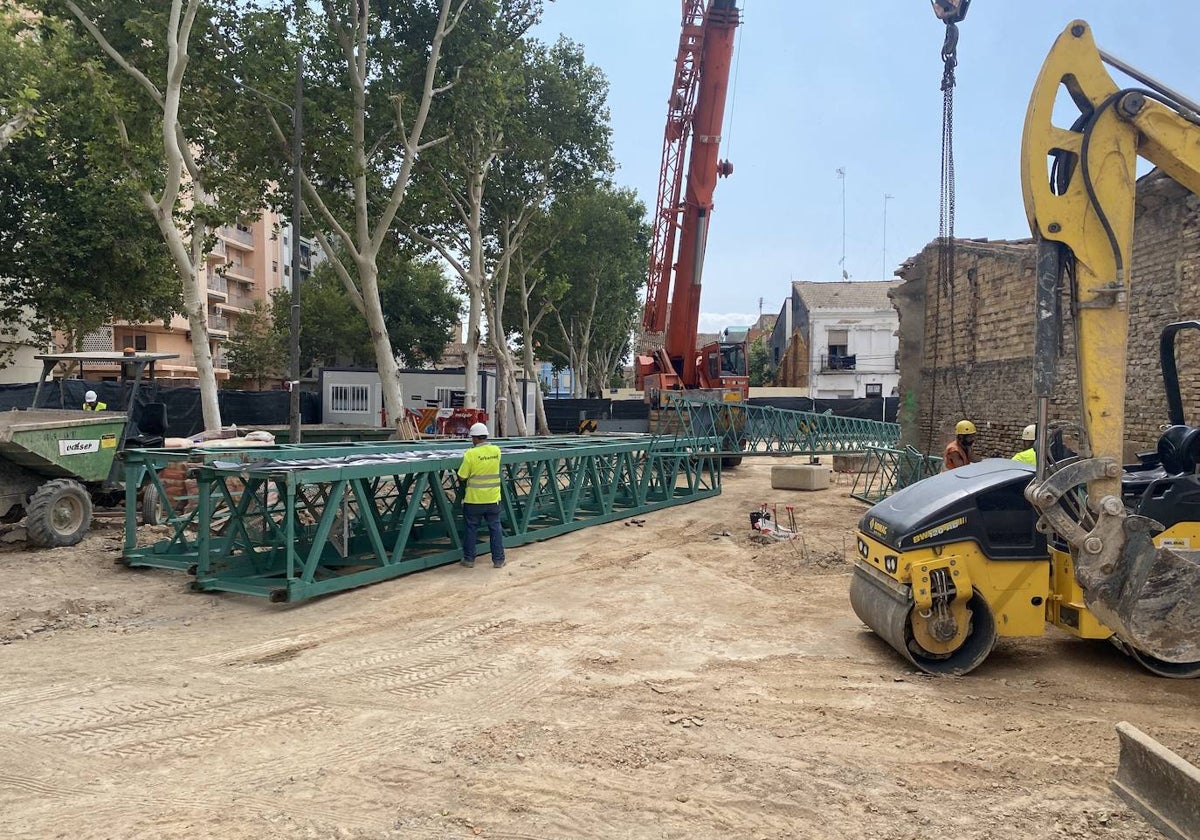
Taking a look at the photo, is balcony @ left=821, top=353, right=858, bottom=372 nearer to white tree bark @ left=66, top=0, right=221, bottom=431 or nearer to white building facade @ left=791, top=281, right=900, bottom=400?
white building facade @ left=791, top=281, right=900, bottom=400

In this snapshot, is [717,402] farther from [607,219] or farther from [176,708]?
[607,219]

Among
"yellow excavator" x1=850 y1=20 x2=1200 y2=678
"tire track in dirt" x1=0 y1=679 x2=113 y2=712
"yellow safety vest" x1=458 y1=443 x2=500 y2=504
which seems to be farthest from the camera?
"yellow safety vest" x1=458 y1=443 x2=500 y2=504

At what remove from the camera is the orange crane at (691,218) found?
18.6m

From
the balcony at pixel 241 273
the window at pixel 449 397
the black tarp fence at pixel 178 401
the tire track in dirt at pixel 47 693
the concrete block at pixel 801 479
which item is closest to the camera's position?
the tire track in dirt at pixel 47 693

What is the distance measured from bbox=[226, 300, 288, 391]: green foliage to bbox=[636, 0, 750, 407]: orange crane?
26595 millimetres

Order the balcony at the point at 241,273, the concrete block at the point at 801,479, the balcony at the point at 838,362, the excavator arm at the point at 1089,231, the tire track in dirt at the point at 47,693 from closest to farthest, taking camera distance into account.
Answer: the excavator arm at the point at 1089,231 < the tire track in dirt at the point at 47,693 < the concrete block at the point at 801,479 < the balcony at the point at 838,362 < the balcony at the point at 241,273

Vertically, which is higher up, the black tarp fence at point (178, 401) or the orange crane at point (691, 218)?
the orange crane at point (691, 218)

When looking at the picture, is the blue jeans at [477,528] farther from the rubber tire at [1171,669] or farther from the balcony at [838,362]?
the balcony at [838,362]

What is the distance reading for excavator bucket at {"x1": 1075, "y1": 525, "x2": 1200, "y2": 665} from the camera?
4.48 metres

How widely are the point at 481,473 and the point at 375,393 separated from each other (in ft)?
67.1

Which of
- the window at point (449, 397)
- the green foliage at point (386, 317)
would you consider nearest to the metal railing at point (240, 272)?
the green foliage at point (386, 317)

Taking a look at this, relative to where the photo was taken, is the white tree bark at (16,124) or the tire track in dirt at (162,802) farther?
the white tree bark at (16,124)

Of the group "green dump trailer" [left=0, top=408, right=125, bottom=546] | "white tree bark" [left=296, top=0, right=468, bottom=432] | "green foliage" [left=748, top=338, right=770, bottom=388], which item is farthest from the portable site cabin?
"green foliage" [left=748, top=338, right=770, bottom=388]

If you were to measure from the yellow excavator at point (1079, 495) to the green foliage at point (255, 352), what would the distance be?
40.3 metres
